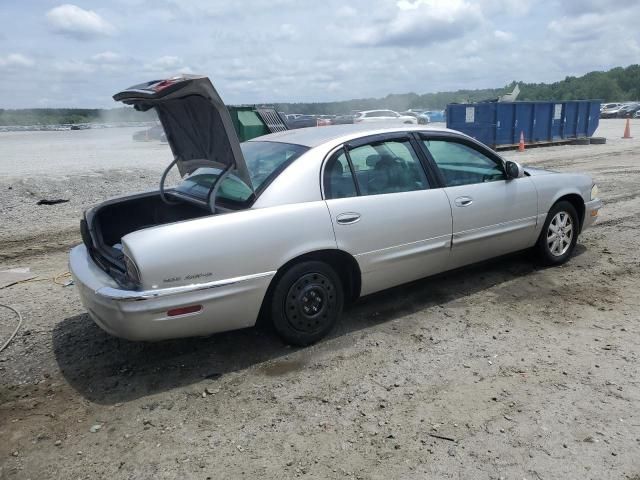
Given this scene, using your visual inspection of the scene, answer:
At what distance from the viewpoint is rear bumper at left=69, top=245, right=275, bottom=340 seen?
305 cm

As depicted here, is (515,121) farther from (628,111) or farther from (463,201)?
(628,111)

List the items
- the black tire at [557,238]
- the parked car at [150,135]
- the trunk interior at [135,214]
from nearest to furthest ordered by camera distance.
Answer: the trunk interior at [135,214]
the black tire at [557,238]
the parked car at [150,135]

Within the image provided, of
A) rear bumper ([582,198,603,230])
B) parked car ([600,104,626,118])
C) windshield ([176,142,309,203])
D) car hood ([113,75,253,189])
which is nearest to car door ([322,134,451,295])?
windshield ([176,142,309,203])

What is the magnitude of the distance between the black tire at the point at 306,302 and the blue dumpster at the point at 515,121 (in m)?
14.8

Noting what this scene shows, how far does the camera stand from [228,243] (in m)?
3.22

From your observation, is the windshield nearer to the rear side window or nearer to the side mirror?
the rear side window

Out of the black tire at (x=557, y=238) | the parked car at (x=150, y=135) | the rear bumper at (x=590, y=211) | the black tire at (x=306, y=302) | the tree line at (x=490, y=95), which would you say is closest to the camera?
the black tire at (x=306, y=302)

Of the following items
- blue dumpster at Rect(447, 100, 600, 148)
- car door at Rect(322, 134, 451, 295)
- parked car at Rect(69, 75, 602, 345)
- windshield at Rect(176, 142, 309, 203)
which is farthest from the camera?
blue dumpster at Rect(447, 100, 600, 148)

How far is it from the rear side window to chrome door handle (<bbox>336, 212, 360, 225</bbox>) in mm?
148

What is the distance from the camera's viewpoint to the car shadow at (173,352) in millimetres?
3354

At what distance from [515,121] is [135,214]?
16.3m

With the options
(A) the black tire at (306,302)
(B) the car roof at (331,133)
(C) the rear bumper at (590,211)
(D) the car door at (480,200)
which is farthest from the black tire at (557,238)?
(A) the black tire at (306,302)

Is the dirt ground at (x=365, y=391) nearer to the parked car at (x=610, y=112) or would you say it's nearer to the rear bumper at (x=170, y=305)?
the rear bumper at (x=170, y=305)

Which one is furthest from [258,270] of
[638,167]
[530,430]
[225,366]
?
[638,167]
